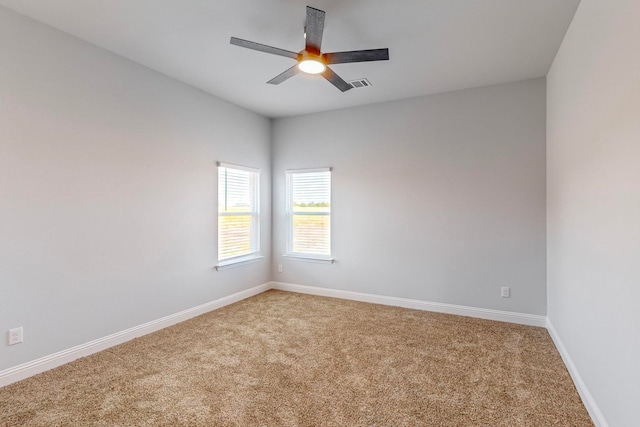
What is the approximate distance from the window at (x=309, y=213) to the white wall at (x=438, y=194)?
16 centimetres

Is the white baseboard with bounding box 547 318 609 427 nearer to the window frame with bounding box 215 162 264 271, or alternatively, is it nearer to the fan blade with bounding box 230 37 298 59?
the fan blade with bounding box 230 37 298 59

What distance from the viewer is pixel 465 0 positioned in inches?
89.1

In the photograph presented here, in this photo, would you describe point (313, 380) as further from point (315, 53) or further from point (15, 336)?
point (315, 53)

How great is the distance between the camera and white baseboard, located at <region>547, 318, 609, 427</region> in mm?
1889

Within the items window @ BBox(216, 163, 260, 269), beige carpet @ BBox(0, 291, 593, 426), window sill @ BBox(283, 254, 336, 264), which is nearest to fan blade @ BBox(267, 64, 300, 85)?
window @ BBox(216, 163, 260, 269)

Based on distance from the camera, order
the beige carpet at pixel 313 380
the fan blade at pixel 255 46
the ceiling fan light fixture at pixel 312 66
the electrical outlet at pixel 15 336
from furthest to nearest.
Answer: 1. the ceiling fan light fixture at pixel 312 66
2. the electrical outlet at pixel 15 336
3. the fan blade at pixel 255 46
4. the beige carpet at pixel 313 380

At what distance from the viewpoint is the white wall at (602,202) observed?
4.96ft

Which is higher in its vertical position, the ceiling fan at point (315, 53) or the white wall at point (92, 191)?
the ceiling fan at point (315, 53)

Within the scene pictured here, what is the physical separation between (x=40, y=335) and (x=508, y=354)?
4036 millimetres

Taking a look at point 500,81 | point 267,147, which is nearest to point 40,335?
point 267,147

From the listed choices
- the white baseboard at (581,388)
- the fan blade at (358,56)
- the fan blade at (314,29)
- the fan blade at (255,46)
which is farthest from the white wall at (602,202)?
the fan blade at (255,46)

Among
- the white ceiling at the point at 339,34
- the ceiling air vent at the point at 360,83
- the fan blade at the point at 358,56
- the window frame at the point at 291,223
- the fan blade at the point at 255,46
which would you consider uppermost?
the ceiling air vent at the point at 360,83

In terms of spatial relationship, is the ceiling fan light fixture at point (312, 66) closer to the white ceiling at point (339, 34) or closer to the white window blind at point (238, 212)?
the white ceiling at point (339, 34)

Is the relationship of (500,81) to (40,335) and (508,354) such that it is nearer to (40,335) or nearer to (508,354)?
(508,354)
